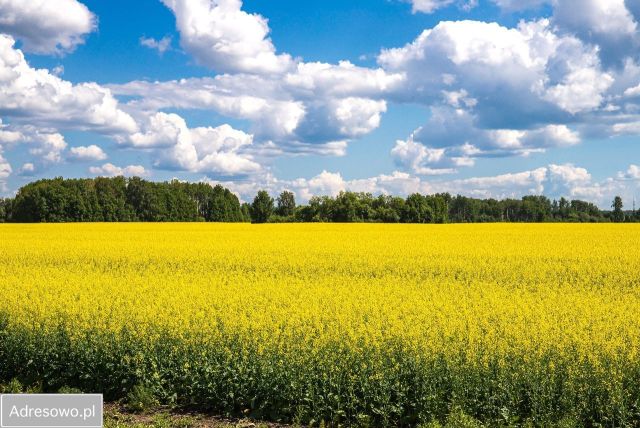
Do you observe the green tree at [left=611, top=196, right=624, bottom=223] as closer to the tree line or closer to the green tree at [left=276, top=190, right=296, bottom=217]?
the tree line

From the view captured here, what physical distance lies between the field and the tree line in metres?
70.8

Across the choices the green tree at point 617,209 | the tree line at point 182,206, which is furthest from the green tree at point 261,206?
the green tree at point 617,209

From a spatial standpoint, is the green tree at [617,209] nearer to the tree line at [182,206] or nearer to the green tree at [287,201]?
the tree line at [182,206]

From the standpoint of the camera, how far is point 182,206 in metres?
111

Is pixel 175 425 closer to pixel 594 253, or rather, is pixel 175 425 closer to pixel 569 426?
pixel 569 426

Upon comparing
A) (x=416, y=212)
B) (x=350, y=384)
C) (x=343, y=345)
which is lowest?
(x=350, y=384)

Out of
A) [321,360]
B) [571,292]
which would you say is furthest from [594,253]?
[321,360]

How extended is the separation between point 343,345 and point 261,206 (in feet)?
308

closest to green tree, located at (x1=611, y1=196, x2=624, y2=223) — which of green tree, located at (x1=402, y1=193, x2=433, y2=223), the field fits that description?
green tree, located at (x1=402, y1=193, x2=433, y2=223)

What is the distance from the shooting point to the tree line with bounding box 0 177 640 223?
9206 centimetres

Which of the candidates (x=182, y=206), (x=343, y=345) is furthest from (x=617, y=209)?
(x=343, y=345)

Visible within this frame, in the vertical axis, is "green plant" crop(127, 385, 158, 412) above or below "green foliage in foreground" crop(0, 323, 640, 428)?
below

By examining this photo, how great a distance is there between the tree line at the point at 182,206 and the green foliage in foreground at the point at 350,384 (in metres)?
77.2

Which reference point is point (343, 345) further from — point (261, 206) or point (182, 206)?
point (182, 206)
